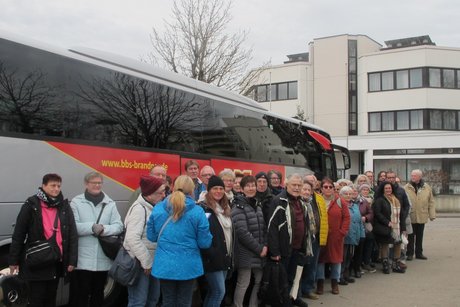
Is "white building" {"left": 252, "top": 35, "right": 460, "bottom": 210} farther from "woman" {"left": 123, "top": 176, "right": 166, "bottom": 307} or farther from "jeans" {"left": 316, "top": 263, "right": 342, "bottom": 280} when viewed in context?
"woman" {"left": 123, "top": 176, "right": 166, "bottom": 307}

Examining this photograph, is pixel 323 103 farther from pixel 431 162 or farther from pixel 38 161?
pixel 38 161

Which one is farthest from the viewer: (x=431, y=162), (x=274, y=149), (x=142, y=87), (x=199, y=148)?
(x=431, y=162)

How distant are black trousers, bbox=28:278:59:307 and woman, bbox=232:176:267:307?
2.23 m

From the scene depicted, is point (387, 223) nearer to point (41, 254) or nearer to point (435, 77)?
point (41, 254)

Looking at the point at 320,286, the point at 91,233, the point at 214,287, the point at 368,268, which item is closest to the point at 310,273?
the point at 320,286

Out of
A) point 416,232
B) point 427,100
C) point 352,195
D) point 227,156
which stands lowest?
point 416,232

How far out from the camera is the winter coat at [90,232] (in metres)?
5.11

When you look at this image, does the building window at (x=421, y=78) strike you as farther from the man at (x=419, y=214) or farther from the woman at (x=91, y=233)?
the woman at (x=91, y=233)

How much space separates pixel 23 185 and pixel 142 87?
2619 millimetres

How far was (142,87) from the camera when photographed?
732 centimetres

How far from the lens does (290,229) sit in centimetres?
656

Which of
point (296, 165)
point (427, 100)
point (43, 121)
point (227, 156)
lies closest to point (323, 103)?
point (427, 100)

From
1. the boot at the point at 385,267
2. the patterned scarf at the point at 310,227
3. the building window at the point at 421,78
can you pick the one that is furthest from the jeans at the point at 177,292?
the building window at the point at 421,78

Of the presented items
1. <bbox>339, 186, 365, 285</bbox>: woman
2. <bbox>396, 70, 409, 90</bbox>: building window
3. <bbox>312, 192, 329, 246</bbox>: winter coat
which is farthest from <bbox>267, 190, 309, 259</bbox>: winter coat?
<bbox>396, 70, 409, 90</bbox>: building window
